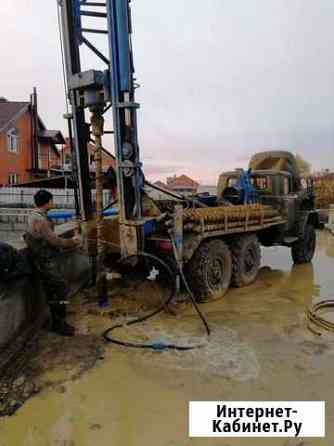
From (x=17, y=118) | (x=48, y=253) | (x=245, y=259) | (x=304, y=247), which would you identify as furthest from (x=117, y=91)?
(x=17, y=118)

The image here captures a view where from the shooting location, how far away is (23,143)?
1075 inches

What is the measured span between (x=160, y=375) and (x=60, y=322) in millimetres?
1606

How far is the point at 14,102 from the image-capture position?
27625mm

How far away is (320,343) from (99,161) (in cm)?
381

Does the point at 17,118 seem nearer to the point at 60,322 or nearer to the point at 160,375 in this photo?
the point at 60,322

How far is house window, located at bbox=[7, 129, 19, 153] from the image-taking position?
1000 inches

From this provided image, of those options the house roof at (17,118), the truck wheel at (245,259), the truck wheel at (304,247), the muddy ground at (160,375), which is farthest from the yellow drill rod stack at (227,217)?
the house roof at (17,118)

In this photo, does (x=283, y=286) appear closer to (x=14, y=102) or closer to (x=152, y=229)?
(x=152, y=229)

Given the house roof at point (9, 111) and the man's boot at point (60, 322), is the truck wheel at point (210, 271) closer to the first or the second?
the man's boot at point (60, 322)

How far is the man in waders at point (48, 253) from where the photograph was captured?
4645 mm

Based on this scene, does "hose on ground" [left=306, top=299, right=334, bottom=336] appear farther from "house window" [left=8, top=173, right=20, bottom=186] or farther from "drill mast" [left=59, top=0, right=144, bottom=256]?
"house window" [left=8, top=173, right=20, bottom=186]

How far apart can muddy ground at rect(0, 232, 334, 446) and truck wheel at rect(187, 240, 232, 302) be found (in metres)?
0.28

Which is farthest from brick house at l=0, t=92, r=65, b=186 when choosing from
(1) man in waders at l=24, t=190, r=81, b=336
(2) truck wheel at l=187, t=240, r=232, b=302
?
(1) man in waders at l=24, t=190, r=81, b=336

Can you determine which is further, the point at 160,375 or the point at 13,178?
the point at 13,178
